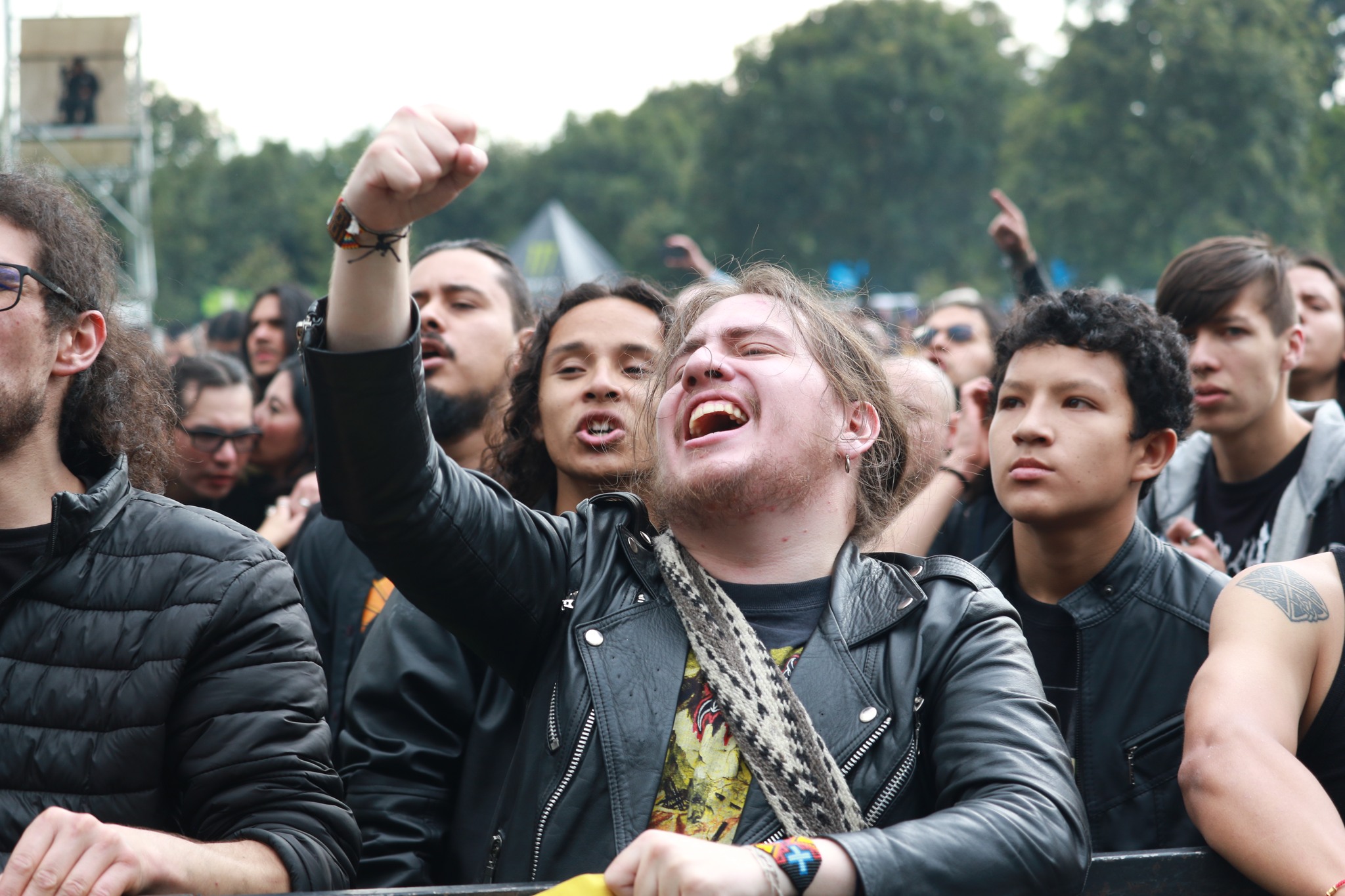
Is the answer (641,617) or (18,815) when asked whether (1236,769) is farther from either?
(18,815)

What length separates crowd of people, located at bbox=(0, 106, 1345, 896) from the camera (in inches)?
72.4

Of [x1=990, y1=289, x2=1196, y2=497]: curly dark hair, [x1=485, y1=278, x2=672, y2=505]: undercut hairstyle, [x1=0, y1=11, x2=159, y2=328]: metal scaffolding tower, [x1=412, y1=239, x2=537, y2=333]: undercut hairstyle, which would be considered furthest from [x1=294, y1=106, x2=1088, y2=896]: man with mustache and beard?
[x1=0, y1=11, x2=159, y2=328]: metal scaffolding tower

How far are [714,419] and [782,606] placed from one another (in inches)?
17.4

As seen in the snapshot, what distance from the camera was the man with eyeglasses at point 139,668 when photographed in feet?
6.48

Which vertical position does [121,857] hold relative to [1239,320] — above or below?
below

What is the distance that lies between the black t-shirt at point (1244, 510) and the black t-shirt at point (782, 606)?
83.8 inches

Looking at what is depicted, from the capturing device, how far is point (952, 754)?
6.38 ft

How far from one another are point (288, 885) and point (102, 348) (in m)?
1.09

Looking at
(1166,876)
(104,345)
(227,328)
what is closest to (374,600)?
(104,345)

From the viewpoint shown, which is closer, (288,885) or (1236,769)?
(288,885)

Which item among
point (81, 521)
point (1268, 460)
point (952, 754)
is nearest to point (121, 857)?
point (81, 521)

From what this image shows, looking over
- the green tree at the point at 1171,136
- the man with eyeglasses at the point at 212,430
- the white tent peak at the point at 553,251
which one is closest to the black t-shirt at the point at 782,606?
the man with eyeglasses at the point at 212,430

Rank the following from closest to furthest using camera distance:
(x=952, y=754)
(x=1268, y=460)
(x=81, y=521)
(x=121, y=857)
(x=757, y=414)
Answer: (x=121, y=857), (x=952, y=754), (x=81, y=521), (x=757, y=414), (x=1268, y=460)

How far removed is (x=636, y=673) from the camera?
2.09m
